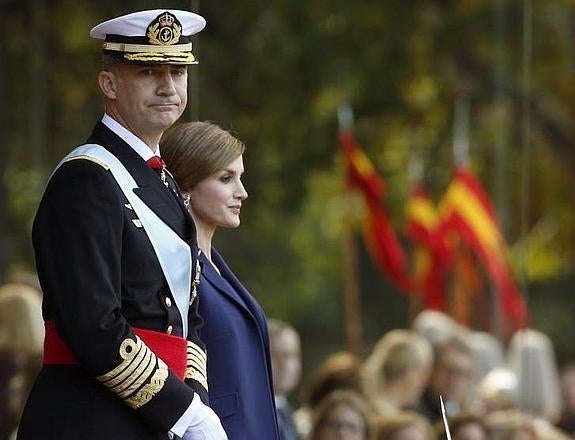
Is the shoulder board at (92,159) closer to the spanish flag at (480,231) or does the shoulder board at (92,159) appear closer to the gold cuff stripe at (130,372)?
the gold cuff stripe at (130,372)

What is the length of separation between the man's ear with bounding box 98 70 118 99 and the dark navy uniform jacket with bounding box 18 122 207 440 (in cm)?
11

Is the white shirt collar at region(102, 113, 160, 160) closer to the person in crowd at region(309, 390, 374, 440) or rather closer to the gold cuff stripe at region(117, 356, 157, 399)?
the gold cuff stripe at region(117, 356, 157, 399)

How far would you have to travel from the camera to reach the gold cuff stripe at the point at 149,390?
137 inches

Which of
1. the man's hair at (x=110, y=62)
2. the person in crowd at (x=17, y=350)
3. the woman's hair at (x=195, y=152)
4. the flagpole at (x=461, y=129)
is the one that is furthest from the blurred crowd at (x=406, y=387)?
the flagpole at (x=461, y=129)

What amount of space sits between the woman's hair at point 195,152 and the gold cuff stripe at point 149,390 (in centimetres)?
57

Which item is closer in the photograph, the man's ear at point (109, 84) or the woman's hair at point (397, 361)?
the man's ear at point (109, 84)

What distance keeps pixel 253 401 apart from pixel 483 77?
9156 millimetres

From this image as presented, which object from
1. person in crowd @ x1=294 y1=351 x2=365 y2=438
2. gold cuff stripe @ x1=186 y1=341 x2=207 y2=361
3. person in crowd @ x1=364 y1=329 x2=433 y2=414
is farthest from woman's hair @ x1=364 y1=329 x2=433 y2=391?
gold cuff stripe @ x1=186 y1=341 x2=207 y2=361

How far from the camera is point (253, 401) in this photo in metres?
3.90

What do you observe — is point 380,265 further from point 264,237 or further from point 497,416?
point 497,416

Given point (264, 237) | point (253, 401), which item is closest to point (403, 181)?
point (264, 237)

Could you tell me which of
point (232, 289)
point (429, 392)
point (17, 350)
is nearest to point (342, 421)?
point (17, 350)

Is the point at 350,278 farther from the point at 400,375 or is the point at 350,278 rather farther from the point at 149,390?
the point at 149,390

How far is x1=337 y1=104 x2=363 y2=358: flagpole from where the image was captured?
1147cm
